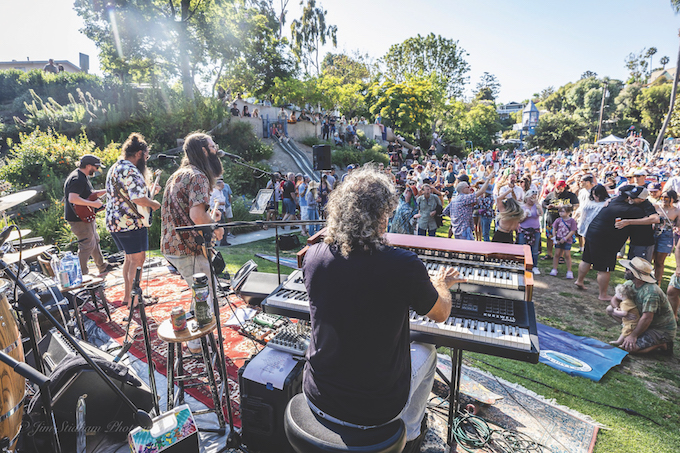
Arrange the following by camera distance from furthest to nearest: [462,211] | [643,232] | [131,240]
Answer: [462,211], [643,232], [131,240]

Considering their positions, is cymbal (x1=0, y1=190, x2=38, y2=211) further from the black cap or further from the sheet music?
the black cap

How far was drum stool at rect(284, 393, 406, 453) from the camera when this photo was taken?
5.15ft

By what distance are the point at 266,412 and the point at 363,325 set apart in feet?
4.55

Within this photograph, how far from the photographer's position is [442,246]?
2.93 meters

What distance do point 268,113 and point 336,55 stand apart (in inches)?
989

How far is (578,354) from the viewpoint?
4031mm

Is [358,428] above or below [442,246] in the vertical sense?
below

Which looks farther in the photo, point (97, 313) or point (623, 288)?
point (97, 313)

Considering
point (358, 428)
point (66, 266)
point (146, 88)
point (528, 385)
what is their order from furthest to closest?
point (146, 88) → point (66, 266) → point (528, 385) → point (358, 428)

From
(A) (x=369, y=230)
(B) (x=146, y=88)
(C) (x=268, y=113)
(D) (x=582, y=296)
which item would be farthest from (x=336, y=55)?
(A) (x=369, y=230)

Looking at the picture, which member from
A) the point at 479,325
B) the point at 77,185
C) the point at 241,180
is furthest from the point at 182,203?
the point at 241,180

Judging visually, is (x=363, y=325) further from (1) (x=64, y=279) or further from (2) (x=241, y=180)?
(2) (x=241, y=180)

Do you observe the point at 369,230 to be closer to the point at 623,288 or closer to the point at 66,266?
the point at 66,266

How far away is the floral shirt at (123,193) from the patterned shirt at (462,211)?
17.7 ft
